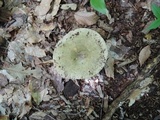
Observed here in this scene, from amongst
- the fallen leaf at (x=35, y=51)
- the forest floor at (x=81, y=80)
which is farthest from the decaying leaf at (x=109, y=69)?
the fallen leaf at (x=35, y=51)

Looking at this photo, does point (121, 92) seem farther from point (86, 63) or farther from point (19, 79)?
point (19, 79)

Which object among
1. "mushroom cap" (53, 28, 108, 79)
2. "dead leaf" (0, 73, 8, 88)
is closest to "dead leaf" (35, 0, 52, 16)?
"mushroom cap" (53, 28, 108, 79)

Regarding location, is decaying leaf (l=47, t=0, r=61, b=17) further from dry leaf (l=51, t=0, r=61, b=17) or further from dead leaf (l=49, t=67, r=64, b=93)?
dead leaf (l=49, t=67, r=64, b=93)

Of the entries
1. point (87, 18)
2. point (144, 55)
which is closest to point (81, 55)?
point (87, 18)

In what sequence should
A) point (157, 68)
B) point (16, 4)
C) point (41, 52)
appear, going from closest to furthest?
point (157, 68) → point (41, 52) → point (16, 4)

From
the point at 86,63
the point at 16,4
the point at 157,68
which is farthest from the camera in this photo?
the point at 16,4

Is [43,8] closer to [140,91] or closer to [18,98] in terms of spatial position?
[18,98]

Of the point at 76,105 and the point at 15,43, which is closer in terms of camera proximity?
the point at 76,105

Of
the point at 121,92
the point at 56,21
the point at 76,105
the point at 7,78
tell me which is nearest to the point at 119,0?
the point at 56,21
